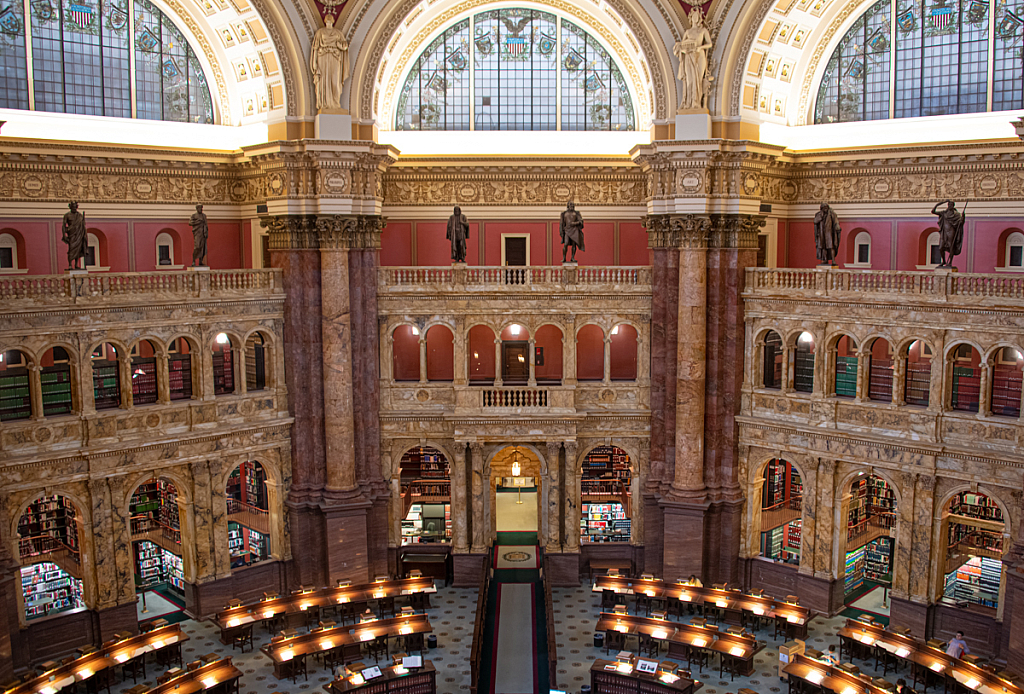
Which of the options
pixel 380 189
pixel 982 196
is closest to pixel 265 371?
pixel 380 189

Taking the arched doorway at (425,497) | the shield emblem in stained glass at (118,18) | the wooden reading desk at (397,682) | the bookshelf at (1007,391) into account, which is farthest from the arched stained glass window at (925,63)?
the shield emblem in stained glass at (118,18)

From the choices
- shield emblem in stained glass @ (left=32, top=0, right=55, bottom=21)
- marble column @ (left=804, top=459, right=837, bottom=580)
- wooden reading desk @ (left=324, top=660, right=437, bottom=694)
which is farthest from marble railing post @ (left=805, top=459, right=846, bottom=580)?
shield emblem in stained glass @ (left=32, top=0, right=55, bottom=21)

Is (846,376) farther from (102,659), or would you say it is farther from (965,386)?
(102,659)

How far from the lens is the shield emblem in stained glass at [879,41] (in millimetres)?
31828

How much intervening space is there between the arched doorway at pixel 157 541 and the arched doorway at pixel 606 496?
14.9 metres

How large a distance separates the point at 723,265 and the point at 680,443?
642 cm

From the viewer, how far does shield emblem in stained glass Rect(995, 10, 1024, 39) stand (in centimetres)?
2947

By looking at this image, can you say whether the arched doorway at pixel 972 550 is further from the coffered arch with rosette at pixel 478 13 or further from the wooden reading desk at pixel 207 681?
the wooden reading desk at pixel 207 681

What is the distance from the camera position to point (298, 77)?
30.3 metres

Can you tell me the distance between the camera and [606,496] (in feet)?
117

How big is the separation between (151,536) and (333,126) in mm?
16035

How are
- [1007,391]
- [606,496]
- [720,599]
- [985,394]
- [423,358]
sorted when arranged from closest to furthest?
[985,394] → [1007,391] → [720,599] → [423,358] → [606,496]

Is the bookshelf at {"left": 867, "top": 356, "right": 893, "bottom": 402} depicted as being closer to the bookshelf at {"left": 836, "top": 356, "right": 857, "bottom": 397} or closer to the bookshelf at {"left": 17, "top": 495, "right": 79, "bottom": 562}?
the bookshelf at {"left": 836, "top": 356, "right": 857, "bottom": 397}

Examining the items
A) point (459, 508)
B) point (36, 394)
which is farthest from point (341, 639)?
point (36, 394)
